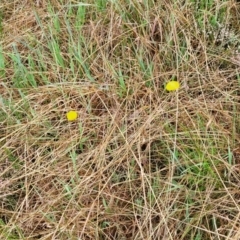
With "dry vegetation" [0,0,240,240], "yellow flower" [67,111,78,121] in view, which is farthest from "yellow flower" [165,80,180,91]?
"yellow flower" [67,111,78,121]

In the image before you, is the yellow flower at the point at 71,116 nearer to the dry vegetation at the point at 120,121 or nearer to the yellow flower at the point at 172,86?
the dry vegetation at the point at 120,121

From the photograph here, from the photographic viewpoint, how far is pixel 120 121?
1.77 meters

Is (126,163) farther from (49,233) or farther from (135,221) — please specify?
(49,233)

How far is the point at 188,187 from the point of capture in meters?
1.56

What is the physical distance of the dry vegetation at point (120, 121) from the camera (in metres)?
1.53

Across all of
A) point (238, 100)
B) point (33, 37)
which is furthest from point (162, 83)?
point (33, 37)

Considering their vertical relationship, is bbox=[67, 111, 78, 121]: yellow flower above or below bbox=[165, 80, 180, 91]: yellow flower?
below

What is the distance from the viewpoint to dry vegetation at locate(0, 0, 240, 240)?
153 cm

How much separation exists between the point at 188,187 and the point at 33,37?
936 millimetres

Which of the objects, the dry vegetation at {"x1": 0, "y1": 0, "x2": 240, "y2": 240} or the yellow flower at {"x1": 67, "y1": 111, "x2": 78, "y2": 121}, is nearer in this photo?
the dry vegetation at {"x1": 0, "y1": 0, "x2": 240, "y2": 240}

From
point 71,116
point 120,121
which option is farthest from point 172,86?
point 71,116

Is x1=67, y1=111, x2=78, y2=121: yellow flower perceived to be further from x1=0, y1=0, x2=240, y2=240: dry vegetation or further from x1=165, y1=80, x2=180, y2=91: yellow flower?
x1=165, y1=80, x2=180, y2=91: yellow flower

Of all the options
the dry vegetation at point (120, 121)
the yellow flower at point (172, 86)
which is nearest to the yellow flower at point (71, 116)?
the dry vegetation at point (120, 121)

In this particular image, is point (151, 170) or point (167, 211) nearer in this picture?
point (167, 211)
